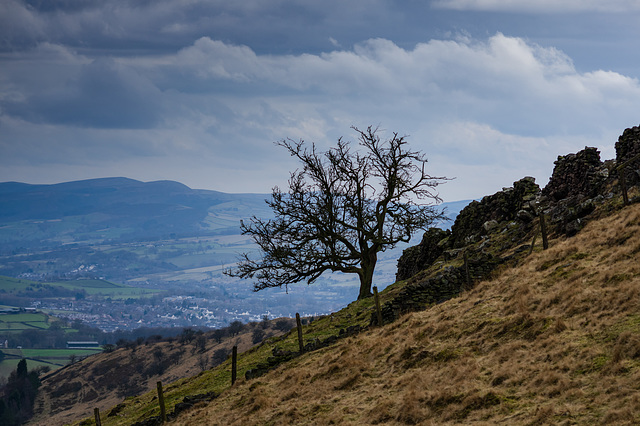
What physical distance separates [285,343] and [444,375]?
19.9 metres

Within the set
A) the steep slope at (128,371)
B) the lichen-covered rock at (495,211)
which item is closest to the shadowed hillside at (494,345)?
the lichen-covered rock at (495,211)

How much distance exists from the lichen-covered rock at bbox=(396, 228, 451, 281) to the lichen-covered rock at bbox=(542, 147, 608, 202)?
10.2 m

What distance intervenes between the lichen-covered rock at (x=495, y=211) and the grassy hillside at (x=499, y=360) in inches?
403

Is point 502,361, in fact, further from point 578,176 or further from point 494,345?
point 578,176

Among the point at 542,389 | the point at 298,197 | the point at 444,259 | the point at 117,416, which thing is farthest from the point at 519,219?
the point at 117,416

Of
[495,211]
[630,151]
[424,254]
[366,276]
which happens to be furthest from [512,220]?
[366,276]

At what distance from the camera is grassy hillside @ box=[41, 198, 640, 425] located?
15477 millimetres

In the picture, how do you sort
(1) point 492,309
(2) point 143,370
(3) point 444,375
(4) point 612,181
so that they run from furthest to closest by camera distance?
(2) point 143,370
(4) point 612,181
(1) point 492,309
(3) point 444,375

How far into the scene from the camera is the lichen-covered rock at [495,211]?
43312 millimetres

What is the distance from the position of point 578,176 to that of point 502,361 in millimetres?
26045

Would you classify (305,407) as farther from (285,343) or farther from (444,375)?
(285,343)

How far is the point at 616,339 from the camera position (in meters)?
16.9

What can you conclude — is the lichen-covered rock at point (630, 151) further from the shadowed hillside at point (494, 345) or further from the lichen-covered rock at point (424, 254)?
the lichen-covered rock at point (424, 254)

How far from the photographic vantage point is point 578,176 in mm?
Answer: 40500
